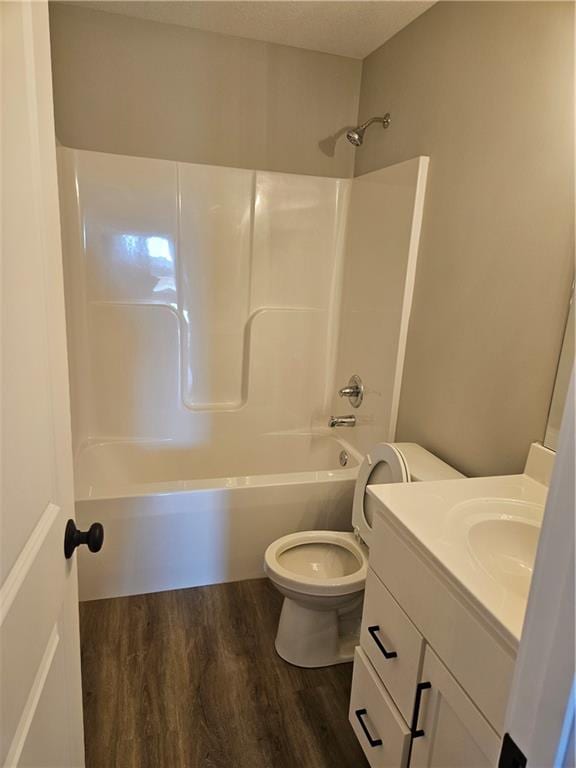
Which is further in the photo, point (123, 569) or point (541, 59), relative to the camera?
point (123, 569)

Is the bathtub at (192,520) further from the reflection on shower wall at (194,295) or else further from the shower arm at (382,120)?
the shower arm at (382,120)

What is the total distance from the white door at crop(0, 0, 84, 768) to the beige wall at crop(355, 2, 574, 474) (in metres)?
1.26

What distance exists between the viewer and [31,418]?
71 cm

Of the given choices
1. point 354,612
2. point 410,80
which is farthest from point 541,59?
point 354,612

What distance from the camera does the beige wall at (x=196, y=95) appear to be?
230cm

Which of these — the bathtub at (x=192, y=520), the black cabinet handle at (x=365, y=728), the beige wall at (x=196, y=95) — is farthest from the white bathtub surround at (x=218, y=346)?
the black cabinet handle at (x=365, y=728)

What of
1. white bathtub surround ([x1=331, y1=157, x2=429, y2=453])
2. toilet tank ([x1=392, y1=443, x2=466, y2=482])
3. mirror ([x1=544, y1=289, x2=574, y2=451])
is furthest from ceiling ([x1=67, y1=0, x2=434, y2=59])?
toilet tank ([x1=392, y1=443, x2=466, y2=482])

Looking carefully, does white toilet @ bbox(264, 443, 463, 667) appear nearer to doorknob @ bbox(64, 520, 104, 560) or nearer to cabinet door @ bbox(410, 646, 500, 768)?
cabinet door @ bbox(410, 646, 500, 768)

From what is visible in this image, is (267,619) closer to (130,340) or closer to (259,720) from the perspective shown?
(259,720)

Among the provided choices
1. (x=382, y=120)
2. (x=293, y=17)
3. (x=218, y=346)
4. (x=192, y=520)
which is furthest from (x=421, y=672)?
(x=293, y=17)

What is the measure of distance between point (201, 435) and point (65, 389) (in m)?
1.95

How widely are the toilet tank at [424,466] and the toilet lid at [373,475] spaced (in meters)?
0.04

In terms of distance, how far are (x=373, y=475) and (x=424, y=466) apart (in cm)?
23

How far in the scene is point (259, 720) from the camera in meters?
1.62
